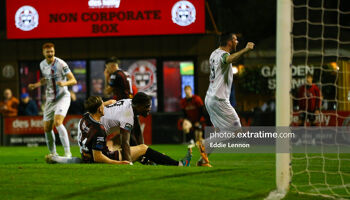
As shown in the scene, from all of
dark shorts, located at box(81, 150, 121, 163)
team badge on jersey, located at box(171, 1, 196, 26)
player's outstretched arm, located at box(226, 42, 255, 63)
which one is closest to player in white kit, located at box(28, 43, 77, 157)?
dark shorts, located at box(81, 150, 121, 163)

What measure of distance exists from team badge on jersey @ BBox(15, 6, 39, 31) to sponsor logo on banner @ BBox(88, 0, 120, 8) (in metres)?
1.77

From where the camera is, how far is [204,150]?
30.1 feet

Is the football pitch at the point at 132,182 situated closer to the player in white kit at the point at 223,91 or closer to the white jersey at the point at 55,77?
the player in white kit at the point at 223,91

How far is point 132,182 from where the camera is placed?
7.01 m

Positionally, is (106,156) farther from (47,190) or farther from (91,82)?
(91,82)

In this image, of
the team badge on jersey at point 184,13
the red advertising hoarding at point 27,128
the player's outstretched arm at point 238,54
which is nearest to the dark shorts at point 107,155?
the player's outstretched arm at point 238,54

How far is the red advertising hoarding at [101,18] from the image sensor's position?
1856cm

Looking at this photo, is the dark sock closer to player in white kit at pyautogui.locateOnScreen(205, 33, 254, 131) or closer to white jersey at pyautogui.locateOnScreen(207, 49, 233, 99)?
player in white kit at pyautogui.locateOnScreen(205, 33, 254, 131)

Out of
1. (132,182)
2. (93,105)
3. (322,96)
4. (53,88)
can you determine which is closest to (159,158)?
(93,105)

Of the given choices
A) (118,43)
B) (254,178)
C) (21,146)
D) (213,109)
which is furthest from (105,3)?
(254,178)

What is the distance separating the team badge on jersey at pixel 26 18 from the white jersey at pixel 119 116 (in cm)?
1102

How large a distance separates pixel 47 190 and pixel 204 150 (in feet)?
9.95

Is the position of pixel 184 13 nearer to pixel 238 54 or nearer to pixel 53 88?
pixel 53 88

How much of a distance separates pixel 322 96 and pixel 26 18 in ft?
30.8
